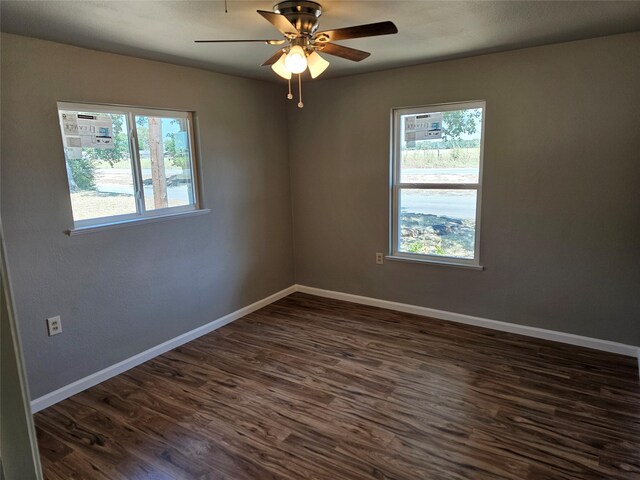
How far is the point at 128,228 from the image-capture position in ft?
10.1

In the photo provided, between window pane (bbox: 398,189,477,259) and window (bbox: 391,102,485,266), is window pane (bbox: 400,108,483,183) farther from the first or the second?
window pane (bbox: 398,189,477,259)

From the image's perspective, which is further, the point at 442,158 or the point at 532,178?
the point at 442,158

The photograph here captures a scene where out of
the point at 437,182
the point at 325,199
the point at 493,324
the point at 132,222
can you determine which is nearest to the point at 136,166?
the point at 132,222

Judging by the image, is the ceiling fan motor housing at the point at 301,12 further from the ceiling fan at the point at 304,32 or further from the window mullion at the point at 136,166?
the window mullion at the point at 136,166

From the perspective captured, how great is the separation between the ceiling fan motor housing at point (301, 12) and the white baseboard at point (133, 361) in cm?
233

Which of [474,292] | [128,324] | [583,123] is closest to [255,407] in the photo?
[128,324]

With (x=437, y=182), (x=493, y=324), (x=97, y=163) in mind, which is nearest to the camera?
(x=97, y=163)

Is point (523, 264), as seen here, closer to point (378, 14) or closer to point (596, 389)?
point (596, 389)

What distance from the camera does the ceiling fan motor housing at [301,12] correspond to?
79.7 inches

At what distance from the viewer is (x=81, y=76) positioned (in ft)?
8.94

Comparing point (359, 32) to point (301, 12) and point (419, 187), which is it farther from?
point (419, 187)

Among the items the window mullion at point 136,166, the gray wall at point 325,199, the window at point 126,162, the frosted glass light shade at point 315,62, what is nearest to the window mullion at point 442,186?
the gray wall at point 325,199

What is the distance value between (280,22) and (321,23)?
0.58 m

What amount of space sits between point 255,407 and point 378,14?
245cm
